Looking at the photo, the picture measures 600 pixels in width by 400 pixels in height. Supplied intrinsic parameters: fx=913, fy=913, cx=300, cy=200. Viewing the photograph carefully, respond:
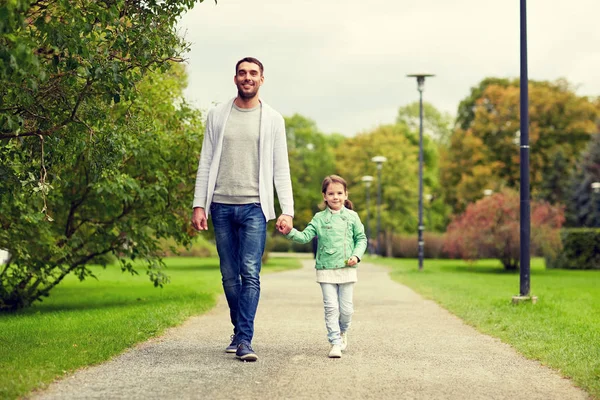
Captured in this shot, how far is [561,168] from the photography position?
Result: 2427 inches

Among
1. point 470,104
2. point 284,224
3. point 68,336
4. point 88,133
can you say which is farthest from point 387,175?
point 284,224

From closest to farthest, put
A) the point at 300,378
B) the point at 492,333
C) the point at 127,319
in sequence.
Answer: the point at 300,378
the point at 492,333
the point at 127,319

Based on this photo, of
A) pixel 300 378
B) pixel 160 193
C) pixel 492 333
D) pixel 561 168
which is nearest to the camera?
pixel 300 378

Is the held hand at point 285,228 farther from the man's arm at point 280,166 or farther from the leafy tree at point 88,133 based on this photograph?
the leafy tree at point 88,133

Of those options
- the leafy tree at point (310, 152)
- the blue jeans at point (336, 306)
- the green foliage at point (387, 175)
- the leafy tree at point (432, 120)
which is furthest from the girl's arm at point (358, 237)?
the leafy tree at point (432, 120)

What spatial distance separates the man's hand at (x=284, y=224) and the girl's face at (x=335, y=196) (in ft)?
2.18

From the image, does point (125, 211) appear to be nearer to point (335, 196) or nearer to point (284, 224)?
point (335, 196)

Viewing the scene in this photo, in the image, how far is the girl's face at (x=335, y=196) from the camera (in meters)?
8.15

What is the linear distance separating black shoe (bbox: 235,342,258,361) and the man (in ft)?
0.11

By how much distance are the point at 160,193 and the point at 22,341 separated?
609cm

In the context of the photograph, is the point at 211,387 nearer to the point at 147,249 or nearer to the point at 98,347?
the point at 98,347

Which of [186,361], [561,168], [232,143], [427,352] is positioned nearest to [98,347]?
[186,361]

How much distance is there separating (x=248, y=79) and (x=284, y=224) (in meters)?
1.25

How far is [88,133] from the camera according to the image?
862 cm
